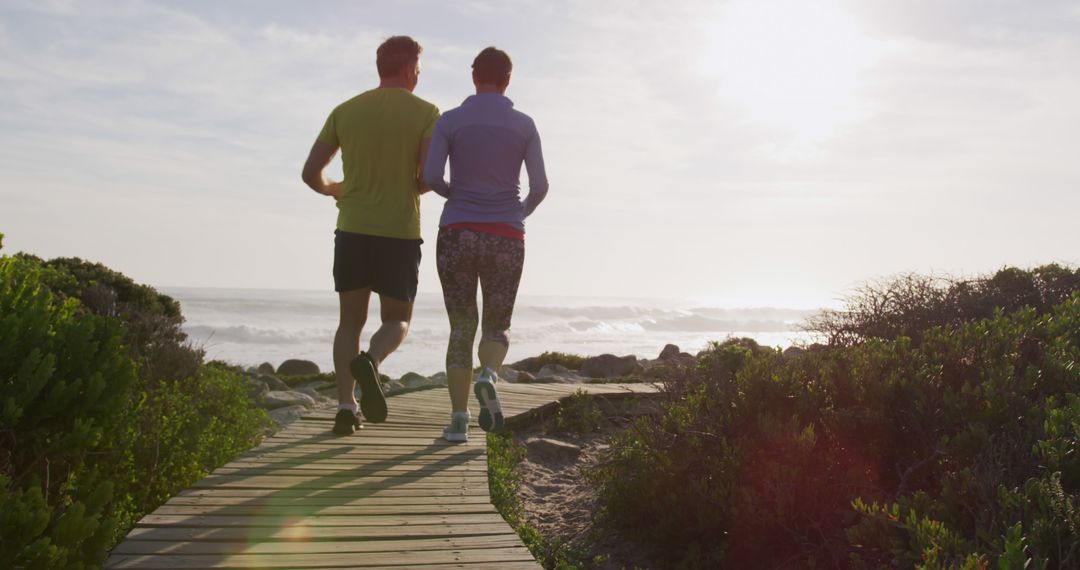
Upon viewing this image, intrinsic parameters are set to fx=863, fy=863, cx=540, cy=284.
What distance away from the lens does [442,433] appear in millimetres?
6426

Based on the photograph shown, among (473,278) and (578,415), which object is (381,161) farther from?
(578,415)

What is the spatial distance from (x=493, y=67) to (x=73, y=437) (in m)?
3.26

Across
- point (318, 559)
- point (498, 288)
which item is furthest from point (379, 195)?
point (318, 559)

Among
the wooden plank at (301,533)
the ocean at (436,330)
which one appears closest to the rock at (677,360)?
the wooden plank at (301,533)

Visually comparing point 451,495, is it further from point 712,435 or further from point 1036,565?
point 1036,565

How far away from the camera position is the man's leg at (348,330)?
18.8 feet

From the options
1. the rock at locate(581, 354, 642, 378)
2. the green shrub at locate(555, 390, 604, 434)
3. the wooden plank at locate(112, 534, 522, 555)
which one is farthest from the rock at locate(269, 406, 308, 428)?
the wooden plank at locate(112, 534, 522, 555)

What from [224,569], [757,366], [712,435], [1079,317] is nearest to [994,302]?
[1079,317]

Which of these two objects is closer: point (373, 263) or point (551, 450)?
point (373, 263)

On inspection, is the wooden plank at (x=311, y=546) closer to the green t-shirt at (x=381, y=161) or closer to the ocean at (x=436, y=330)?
the green t-shirt at (x=381, y=161)

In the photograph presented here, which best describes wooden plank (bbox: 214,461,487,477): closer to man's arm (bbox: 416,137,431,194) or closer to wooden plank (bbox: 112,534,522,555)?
wooden plank (bbox: 112,534,522,555)

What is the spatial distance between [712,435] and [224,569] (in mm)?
2786

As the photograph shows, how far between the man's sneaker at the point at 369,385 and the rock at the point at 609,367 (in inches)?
382

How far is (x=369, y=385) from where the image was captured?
5.47m
